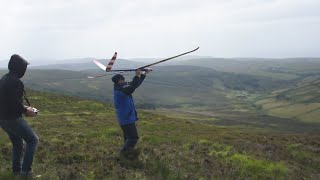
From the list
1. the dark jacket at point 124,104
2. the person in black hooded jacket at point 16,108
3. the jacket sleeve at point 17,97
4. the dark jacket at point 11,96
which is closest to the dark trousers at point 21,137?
the person in black hooded jacket at point 16,108

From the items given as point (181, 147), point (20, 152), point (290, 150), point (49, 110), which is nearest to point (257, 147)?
point (290, 150)

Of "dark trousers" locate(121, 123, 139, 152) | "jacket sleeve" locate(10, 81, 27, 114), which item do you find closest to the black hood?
"jacket sleeve" locate(10, 81, 27, 114)

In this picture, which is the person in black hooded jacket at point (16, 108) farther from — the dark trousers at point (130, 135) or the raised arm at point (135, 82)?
the dark trousers at point (130, 135)

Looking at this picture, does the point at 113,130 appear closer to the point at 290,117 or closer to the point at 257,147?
the point at 257,147

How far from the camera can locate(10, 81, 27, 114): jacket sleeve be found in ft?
36.7

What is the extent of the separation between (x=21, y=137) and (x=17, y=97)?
1225 millimetres

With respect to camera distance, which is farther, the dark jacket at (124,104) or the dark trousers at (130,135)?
the dark trousers at (130,135)

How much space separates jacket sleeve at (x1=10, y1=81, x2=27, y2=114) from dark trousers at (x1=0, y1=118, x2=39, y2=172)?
387 mm

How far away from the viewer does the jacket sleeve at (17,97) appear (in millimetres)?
11195

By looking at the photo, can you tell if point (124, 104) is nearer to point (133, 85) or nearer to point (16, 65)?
point (133, 85)

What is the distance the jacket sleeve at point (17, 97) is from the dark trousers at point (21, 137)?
1.27 ft

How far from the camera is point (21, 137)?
1164 centimetres

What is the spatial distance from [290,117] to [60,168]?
18795 centimetres

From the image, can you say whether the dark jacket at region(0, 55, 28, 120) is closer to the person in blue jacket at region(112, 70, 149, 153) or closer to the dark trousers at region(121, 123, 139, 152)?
the person in blue jacket at region(112, 70, 149, 153)
